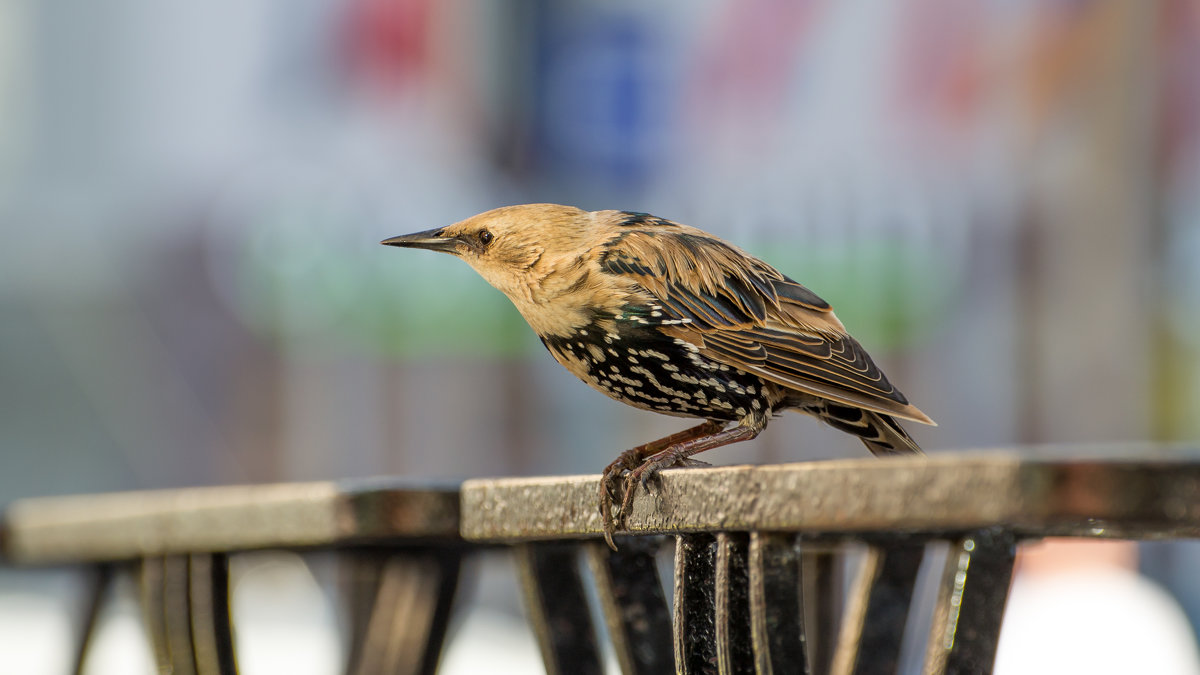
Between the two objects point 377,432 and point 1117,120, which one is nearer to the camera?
point 1117,120

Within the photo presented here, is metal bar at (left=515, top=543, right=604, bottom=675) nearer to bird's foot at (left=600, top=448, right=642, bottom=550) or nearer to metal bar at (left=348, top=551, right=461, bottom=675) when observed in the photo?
bird's foot at (left=600, top=448, right=642, bottom=550)

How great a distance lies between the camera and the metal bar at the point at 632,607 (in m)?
1.65

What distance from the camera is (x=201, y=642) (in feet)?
7.25

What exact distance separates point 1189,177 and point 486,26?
175 inches

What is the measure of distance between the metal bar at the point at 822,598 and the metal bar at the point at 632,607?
548mm

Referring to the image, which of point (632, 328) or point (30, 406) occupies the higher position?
point (632, 328)

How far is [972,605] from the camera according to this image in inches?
52.8

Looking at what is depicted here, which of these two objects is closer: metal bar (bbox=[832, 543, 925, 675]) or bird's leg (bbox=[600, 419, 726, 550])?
bird's leg (bbox=[600, 419, 726, 550])

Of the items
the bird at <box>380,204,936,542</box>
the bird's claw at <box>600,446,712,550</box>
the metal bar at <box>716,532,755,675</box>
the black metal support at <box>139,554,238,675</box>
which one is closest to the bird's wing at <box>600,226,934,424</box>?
the bird at <box>380,204,936,542</box>

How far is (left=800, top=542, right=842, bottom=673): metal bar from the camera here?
2.21 m

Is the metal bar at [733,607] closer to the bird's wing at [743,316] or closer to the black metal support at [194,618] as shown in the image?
the bird's wing at [743,316]

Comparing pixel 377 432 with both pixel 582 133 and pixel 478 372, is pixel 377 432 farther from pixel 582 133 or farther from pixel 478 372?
pixel 582 133

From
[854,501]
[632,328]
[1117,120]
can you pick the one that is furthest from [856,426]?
[1117,120]

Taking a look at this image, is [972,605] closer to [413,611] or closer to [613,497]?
[613,497]
